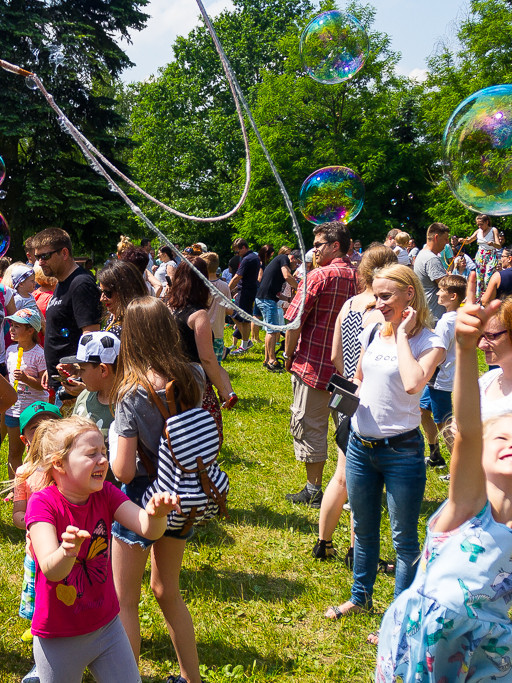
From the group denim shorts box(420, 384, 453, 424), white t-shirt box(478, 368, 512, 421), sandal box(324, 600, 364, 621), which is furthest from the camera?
denim shorts box(420, 384, 453, 424)

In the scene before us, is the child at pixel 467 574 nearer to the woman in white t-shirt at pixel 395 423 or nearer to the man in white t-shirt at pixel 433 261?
the woman in white t-shirt at pixel 395 423

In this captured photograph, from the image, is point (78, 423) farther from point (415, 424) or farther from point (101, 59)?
point (101, 59)

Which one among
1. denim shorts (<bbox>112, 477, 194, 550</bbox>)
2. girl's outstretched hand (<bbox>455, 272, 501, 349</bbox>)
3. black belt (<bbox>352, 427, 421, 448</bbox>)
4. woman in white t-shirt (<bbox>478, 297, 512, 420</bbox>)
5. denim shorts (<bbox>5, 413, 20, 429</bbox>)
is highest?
girl's outstretched hand (<bbox>455, 272, 501, 349</bbox>)

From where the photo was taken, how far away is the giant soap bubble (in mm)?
3395

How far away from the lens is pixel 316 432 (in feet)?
16.5

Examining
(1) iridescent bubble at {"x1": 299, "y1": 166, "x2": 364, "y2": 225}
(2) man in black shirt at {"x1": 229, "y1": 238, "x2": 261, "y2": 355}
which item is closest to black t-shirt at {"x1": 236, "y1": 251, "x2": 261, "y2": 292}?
(2) man in black shirt at {"x1": 229, "y1": 238, "x2": 261, "y2": 355}

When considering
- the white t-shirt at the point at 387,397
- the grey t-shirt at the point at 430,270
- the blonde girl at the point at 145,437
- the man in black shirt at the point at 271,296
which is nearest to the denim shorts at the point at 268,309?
the man in black shirt at the point at 271,296

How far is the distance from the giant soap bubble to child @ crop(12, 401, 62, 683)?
2466mm

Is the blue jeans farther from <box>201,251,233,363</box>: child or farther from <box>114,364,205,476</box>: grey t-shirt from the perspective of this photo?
<box>201,251,233,363</box>: child

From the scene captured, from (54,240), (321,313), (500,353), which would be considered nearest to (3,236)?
(54,240)

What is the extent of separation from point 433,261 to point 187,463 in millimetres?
5589

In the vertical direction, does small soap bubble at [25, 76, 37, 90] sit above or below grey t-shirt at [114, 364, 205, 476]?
above

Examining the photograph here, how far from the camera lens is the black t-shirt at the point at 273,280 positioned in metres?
10.7

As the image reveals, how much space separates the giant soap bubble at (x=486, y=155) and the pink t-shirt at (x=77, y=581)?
7.96 ft
